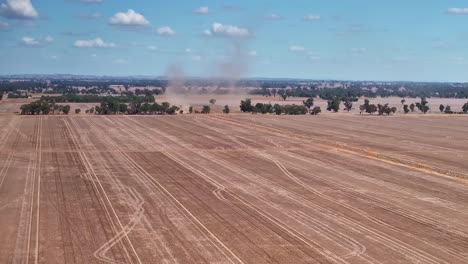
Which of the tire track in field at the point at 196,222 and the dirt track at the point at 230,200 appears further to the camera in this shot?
the dirt track at the point at 230,200

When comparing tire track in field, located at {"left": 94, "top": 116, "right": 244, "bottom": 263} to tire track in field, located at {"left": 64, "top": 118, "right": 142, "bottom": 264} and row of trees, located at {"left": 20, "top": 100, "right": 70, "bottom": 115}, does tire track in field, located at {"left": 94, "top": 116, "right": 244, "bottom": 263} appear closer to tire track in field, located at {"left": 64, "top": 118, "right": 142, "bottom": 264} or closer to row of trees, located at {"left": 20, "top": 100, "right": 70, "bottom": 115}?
tire track in field, located at {"left": 64, "top": 118, "right": 142, "bottom": 264}

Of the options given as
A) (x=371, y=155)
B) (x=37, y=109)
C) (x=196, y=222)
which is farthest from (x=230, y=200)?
(x=37, y=109)

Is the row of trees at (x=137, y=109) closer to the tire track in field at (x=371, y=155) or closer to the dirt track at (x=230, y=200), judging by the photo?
the tire track in field at (x=371, y=155)

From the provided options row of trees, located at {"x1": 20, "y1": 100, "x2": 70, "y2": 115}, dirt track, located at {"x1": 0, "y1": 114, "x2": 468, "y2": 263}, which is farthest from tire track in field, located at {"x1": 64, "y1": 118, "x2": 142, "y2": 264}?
row of trees, located at {"x1": 20, "y1": 100, "x2": 70, "y2": 115}

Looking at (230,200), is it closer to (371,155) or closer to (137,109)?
(371,155)

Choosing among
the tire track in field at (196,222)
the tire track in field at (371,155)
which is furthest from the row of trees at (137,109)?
the tire track in field at (196,222)

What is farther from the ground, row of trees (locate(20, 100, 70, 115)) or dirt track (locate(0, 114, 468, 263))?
dirt track (locate(0, 114, 468, 263))

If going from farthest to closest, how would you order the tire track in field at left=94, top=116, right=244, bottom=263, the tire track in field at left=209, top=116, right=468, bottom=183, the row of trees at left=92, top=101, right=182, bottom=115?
the row of trees at left=92, top=101, right=182, bottom=115 < the tire track in field at left=209, top=116, right=468, bottom=183 < the tire track in field at left=94, top=116, right=244, bottom=263

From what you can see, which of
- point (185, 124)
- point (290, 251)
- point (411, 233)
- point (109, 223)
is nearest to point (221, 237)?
point (290, 251)

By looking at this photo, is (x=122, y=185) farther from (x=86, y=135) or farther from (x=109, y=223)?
(x=86, y=135)
